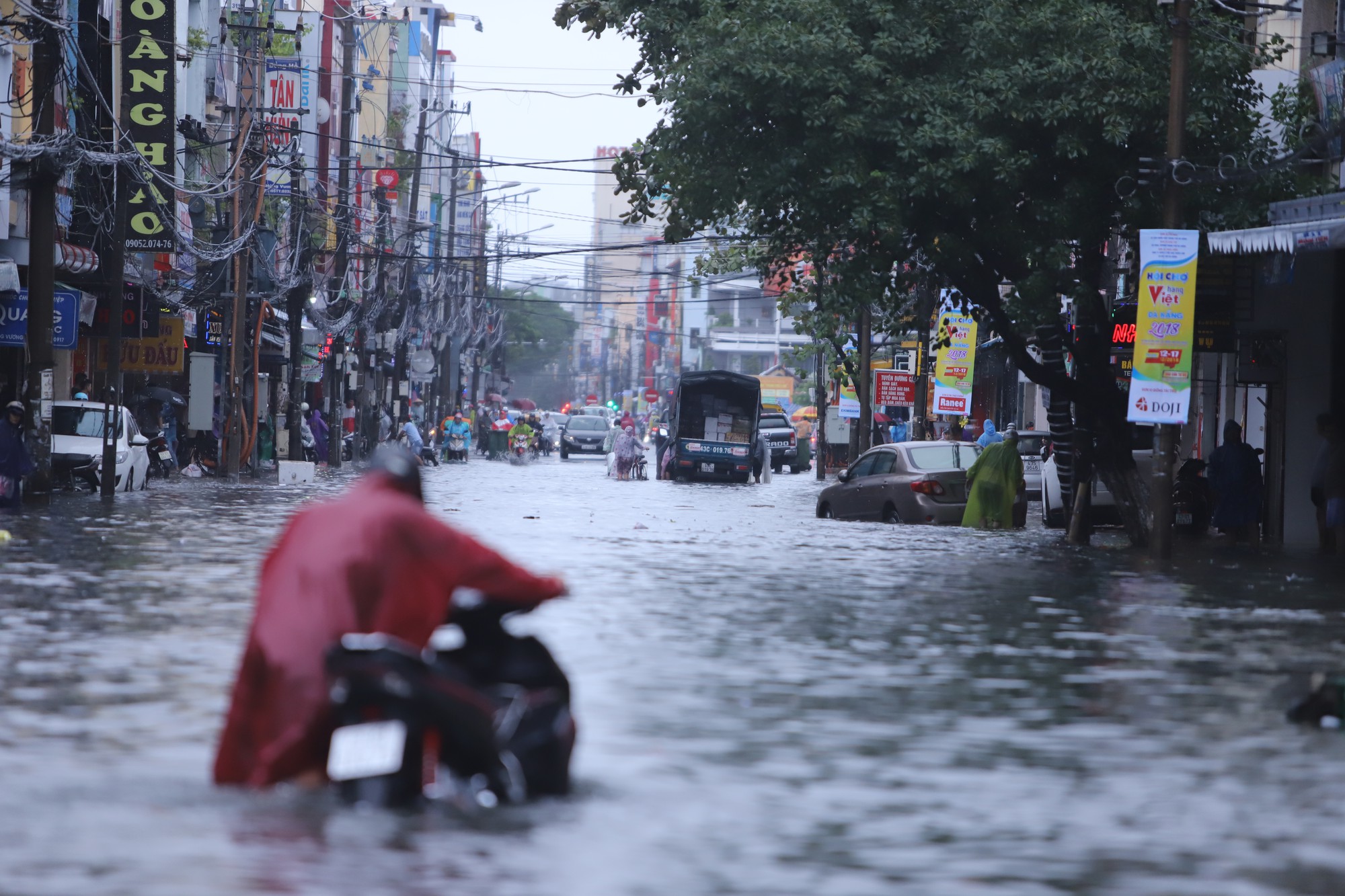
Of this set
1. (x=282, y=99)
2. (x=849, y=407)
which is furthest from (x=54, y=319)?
(x=849, y=407)

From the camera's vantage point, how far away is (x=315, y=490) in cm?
3469

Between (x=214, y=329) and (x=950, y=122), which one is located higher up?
(x=950, y=122)

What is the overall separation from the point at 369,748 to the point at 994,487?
2086 cm

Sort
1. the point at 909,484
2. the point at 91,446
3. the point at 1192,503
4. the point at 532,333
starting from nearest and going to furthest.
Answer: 1. the point at 909,484
2. the point at 1192,503
3. the point at 91,446
4. the point at 532,333

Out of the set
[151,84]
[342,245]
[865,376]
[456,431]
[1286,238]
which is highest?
[151,84]

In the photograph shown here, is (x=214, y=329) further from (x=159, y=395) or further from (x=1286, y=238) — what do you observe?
(x=1286, y=238)

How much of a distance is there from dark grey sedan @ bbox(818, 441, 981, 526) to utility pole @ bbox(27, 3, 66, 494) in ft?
38.0

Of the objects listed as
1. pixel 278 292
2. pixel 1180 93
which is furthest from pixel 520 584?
pixel 278 292

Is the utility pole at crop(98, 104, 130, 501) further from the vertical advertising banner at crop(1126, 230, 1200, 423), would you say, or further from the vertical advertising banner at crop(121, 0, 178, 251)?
the vertical advertising banner at crop(1126, 230, 1200, 423)

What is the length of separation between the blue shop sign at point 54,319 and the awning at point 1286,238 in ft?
55.6

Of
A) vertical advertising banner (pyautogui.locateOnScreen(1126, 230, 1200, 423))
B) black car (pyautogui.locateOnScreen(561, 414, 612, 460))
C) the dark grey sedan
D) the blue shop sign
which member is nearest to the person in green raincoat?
the dark grey sedan

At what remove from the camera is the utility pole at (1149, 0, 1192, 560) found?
21.4m

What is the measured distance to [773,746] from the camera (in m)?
8.38

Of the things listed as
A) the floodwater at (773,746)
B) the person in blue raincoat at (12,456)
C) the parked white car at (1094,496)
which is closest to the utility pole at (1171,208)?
the floodwater at (773,746)
